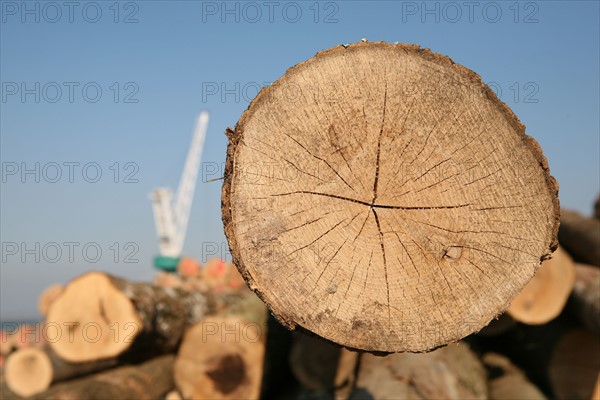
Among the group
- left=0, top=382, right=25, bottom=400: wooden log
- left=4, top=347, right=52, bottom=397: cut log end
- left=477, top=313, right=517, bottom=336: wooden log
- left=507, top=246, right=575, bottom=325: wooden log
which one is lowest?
left=0, top=382, right=25, bottom=400: wooden log

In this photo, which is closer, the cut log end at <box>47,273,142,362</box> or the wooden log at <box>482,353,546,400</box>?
the cut log end at <box>47,273,142,362</box>

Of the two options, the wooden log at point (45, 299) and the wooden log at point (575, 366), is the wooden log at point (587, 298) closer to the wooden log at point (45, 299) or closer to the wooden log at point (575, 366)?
the wooden log at point (575, 366)

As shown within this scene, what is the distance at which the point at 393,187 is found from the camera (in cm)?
207

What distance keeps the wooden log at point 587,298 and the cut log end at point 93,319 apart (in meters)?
3.09

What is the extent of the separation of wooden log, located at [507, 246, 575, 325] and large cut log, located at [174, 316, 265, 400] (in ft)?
6.13

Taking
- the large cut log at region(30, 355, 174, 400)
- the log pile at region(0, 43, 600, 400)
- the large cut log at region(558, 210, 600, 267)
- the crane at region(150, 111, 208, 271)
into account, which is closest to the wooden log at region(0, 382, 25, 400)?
the large cut log at region(30, 355, 174, 400)

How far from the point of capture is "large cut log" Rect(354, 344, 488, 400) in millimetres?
3361

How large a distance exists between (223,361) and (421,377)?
1.31m

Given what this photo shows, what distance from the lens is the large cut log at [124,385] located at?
3.71 meters

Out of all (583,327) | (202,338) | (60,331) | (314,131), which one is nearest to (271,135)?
(314,131)

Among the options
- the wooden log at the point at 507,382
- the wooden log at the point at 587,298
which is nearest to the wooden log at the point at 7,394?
the wooden log at the point at 507,382

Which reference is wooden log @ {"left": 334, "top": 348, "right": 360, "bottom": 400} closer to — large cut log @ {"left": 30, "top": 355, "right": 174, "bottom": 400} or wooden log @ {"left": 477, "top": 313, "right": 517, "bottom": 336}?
wooden log @ {"left": 477, "top": 313, "right": 517, "bottom": 336}

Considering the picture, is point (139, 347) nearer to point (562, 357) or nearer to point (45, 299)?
point (562, 357)

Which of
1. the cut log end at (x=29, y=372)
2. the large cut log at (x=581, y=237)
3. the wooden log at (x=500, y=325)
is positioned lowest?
the cut log end at (x=29, y=372)
